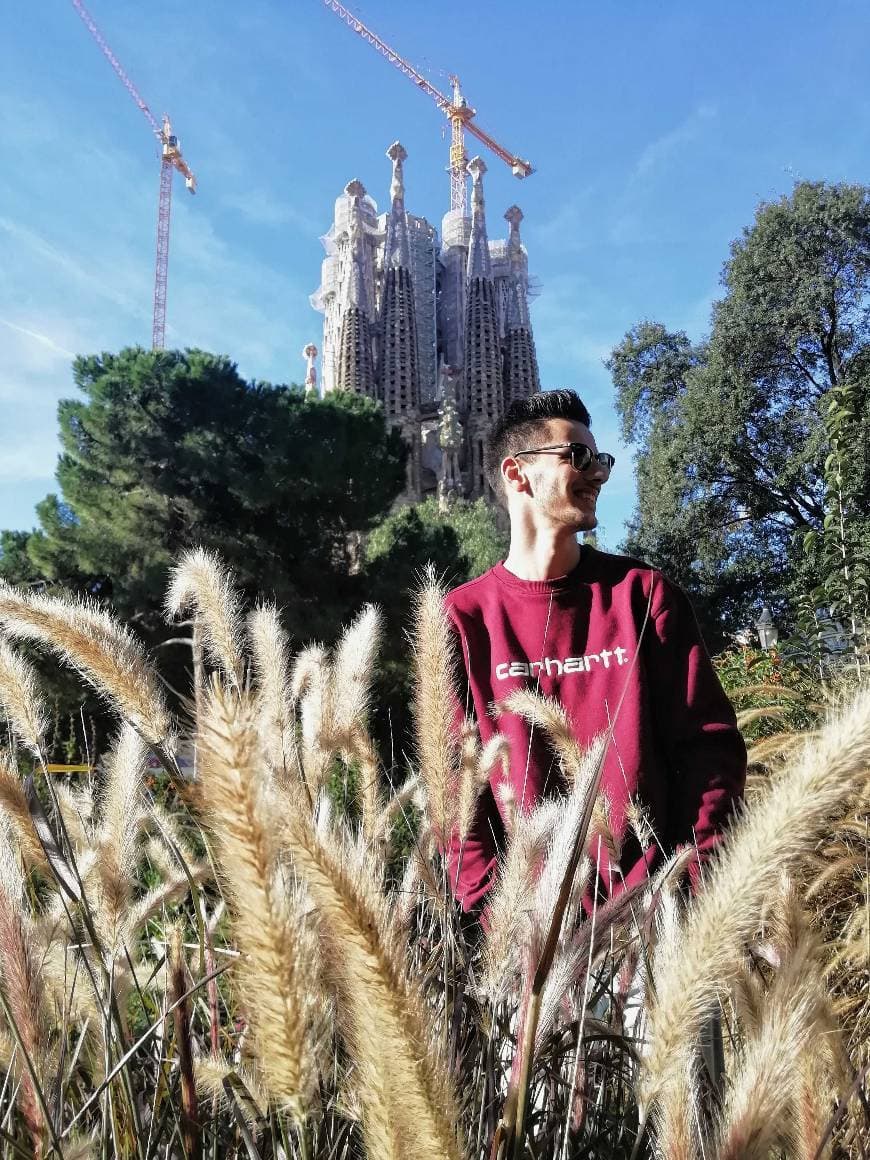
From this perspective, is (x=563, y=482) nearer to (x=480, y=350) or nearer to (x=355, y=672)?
(x=355, y=672)

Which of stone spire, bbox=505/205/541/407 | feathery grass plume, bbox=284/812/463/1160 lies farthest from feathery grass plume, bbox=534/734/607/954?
stone spire, bbox=505/205/541/407

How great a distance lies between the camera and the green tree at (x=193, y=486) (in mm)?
16188

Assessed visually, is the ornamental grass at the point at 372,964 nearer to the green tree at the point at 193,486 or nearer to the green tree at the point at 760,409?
the green tree at the point at 193,486

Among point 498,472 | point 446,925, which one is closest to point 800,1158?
point 446,925

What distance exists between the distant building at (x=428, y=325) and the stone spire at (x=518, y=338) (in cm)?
8

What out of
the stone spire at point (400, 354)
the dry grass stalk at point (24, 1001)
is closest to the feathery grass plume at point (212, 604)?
the dry grass stalk at point (24, 1001)

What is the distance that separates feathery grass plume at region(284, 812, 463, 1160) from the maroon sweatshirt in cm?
81

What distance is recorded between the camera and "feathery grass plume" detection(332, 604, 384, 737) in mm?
1362

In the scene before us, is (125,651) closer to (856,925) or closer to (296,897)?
(296,897)

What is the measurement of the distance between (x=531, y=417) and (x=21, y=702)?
125 cm

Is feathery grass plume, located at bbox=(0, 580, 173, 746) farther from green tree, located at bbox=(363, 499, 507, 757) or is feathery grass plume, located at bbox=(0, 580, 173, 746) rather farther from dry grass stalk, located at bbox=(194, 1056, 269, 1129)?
green tree, located at bbox=(363, 499, 507, 757)

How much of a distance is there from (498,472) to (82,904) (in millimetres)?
1450

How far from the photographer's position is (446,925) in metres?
1.07

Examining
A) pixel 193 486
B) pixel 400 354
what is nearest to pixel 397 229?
pixel 400 354
